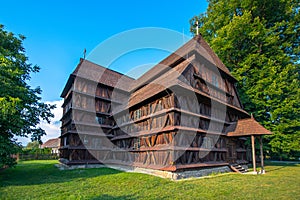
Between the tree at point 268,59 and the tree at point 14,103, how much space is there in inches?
674

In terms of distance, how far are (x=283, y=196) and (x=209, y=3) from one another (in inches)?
977

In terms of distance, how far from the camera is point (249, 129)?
12781mm

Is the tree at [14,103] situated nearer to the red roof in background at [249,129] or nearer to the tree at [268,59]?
the red roof in background at [249,129]

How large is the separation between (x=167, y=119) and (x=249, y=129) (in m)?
6.10

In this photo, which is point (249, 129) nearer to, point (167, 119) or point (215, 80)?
point (215, 80)

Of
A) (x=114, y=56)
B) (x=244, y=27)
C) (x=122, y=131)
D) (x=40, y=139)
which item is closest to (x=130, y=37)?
(x=114, y=56)

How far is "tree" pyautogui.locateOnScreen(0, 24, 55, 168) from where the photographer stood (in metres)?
8.59

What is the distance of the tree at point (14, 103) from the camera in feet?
28.2

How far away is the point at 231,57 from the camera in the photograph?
Answer: 69.2 ft

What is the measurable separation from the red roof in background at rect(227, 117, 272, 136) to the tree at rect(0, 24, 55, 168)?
13.0m

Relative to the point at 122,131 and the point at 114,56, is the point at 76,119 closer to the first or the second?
the point at 122,131

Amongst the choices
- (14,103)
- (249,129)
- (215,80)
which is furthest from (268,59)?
(14,103)

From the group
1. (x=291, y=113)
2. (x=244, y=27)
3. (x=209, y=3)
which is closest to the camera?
(x=291, y=113)

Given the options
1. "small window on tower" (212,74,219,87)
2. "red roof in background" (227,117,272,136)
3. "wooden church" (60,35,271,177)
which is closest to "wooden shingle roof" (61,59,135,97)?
"wooden church" (60,35,271,177)
